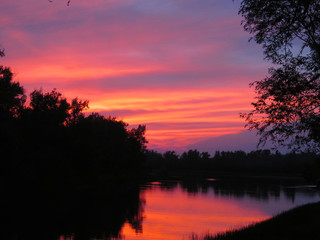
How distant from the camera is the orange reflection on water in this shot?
27111mm

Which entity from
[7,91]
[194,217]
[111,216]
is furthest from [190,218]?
[7,91]

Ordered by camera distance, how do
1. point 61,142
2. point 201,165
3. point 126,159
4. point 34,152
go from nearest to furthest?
1. point 34,152
2. point 61,142
3. point 126,159
4. point 201,165

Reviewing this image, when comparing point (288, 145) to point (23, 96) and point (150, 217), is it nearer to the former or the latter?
point (150, 217)

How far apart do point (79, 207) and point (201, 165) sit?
155 metres

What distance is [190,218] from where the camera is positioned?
1358 inches

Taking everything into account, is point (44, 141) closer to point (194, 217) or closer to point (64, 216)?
point (64, 216)

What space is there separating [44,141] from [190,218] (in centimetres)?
2522

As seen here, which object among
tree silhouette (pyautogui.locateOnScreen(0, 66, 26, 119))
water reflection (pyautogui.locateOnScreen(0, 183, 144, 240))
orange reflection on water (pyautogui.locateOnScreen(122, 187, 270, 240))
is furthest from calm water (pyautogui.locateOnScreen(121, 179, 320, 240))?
tree silhouette (pyautogui.locateOnScreen(0, 66, 26, 119))

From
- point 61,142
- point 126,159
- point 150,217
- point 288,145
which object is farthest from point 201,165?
point 288,145

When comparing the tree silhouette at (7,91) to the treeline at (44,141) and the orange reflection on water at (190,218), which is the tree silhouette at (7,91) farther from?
the orange reflection on water at (190,218)

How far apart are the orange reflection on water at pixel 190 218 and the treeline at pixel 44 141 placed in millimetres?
14130

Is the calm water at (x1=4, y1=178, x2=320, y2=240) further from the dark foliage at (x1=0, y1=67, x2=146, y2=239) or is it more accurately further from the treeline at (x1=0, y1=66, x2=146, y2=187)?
the treeline at (x1=0, y1=66, x2=146, y2=187)

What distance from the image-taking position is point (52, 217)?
33.5 metres

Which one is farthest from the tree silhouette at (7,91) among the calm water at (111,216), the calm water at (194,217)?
the calm water at (194,217)
